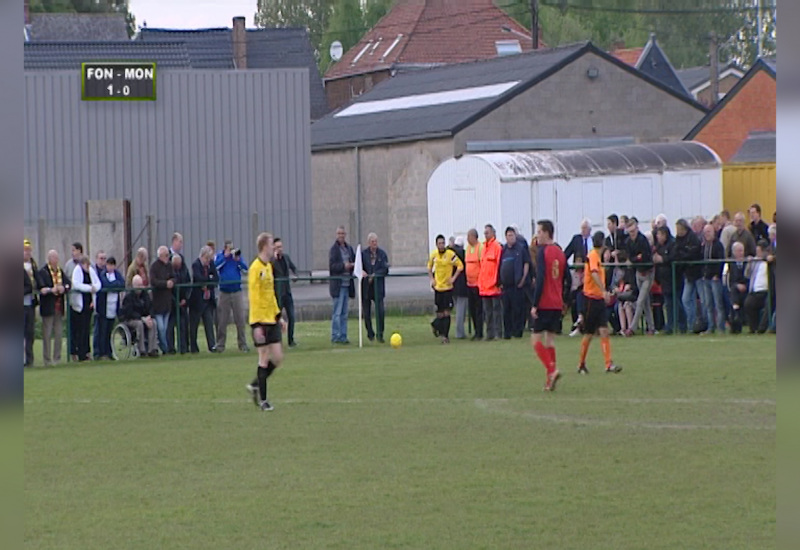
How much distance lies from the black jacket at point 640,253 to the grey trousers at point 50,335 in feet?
35.1

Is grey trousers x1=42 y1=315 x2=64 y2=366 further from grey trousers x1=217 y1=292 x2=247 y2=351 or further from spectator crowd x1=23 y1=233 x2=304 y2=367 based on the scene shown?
grey trousers x1=217 y1=292 x2=247 y2=351

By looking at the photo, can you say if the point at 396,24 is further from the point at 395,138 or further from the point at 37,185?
the point at 37,185

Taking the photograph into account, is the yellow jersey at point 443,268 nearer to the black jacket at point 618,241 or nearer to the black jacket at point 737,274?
the black jacket at point 618,241

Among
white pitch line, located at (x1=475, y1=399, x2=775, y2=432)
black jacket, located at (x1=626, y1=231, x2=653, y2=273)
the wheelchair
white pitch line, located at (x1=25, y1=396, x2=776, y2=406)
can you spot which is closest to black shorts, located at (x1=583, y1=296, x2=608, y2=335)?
white pitch line, located at (x1=25, y1=396, x2=776, y2=406)

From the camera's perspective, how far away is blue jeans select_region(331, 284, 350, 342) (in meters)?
25.8

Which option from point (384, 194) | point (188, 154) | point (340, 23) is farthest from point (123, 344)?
point (340, 23)

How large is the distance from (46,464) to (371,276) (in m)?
14.8

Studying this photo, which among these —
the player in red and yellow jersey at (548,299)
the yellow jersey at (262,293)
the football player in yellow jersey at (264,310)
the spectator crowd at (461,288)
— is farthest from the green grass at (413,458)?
the spectator crowd at (461,288)

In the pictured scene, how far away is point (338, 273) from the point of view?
26641 mm

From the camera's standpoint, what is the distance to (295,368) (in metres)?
21.6

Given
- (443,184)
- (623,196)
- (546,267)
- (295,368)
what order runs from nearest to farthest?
(546,267)
(295,368)
(623,196)
(443,184)

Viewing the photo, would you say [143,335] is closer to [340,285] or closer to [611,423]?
[340,285]

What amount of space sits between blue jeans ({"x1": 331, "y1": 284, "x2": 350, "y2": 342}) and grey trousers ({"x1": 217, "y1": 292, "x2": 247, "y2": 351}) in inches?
71.6

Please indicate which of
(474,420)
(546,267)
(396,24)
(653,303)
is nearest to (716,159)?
(653,303)
